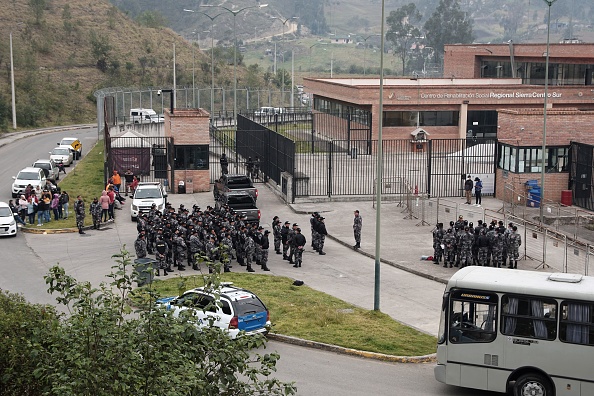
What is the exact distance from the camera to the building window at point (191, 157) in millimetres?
42531

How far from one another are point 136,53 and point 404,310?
86.9 m

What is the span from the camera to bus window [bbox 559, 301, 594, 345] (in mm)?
15703

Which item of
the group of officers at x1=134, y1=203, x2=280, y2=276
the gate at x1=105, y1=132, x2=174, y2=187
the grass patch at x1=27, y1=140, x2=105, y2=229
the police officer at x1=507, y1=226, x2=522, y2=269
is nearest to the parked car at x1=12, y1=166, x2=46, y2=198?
the grass patch at x1=27, y1=140, x2=105, y2=229

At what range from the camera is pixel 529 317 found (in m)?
16.2

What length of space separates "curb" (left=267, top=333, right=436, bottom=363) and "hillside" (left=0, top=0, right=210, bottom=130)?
60648 millimetres

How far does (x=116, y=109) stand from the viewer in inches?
2613

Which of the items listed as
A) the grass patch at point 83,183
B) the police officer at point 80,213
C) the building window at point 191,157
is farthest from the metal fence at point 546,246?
the grass patch at point 83,183

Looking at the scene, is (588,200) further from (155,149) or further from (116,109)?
(116,109)

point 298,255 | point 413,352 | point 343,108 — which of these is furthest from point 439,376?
point 343,108

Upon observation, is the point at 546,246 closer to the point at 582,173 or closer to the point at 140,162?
the point at 582,173

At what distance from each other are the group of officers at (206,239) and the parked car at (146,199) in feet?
17.5

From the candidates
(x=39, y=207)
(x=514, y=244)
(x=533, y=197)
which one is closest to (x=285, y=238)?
(x=514, y=244)

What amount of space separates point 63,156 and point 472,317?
39568mm

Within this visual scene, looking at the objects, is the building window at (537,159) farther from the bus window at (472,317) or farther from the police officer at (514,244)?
the bus window at (472,317)
